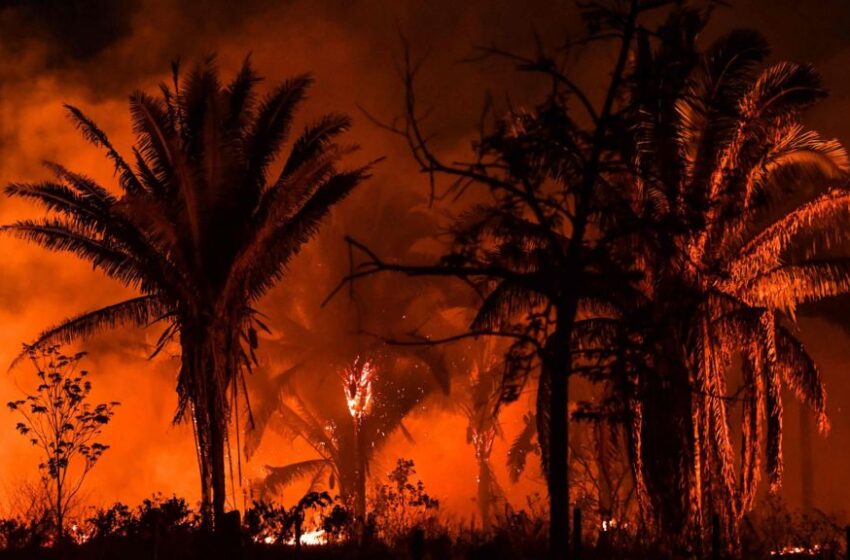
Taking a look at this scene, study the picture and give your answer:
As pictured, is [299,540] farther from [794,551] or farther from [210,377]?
[794,551]

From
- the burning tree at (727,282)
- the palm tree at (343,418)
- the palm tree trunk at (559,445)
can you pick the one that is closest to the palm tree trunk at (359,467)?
the palm tree at (343,418)

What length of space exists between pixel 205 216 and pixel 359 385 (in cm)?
1376

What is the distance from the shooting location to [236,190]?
50.6ft

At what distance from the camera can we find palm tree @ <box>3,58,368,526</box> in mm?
14992

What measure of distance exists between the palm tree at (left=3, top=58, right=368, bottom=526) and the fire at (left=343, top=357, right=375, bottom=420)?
41.2 ft

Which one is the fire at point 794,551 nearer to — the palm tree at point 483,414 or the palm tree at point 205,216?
the palm tree at point 205,216

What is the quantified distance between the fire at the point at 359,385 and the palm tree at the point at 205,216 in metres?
12.5

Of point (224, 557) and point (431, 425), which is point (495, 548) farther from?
point (431, 425)

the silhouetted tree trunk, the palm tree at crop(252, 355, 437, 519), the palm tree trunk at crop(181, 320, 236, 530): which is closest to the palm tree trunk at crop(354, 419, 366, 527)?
the palm tree at crop(252, 355, 437, 519)

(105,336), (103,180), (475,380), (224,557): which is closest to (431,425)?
(475,380)

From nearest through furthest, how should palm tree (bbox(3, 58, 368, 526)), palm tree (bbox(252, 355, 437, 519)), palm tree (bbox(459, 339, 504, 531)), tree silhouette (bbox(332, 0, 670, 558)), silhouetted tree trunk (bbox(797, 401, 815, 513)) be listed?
tree silhouette (bbox(332, 0, 670, 558)) < palm tree (bbox(3, 58, 368, 526)) < silhouetted tree trunk (bbox(797, 401, 815, 513)) < palm tree (bbox(252, 355, 437, 519)) < palm tree (bbox(459, 339, 504, 531))

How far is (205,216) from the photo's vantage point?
15.2 meters

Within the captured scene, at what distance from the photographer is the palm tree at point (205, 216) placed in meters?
15.0

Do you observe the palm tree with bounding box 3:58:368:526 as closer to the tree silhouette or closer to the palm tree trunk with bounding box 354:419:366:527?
the tree silhouette
